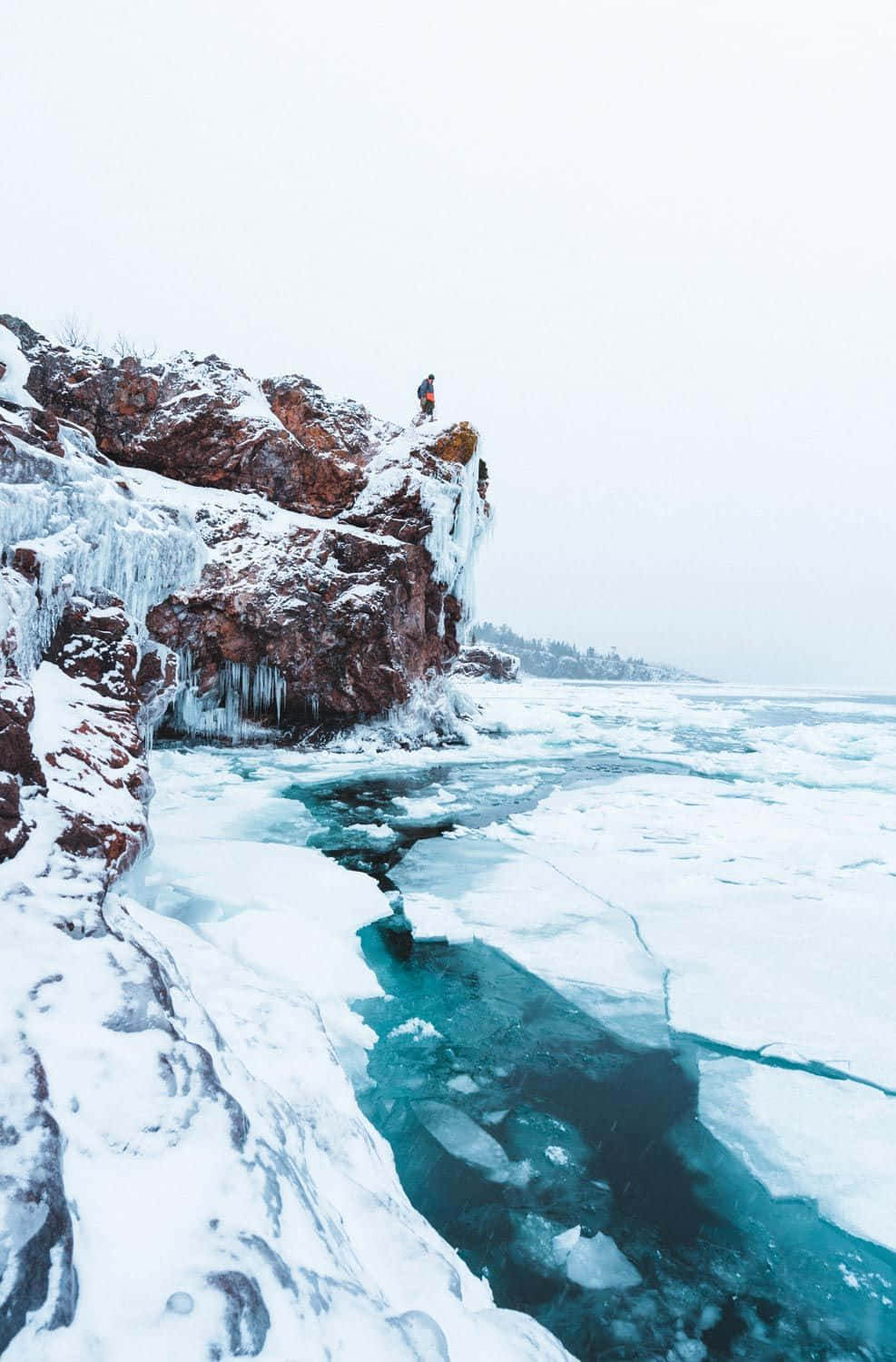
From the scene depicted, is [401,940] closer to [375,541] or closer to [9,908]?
[9,908]

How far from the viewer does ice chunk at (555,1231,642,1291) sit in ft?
6.48

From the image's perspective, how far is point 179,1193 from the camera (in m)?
1.43

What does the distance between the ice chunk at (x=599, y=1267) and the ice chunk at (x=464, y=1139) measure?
0.37m

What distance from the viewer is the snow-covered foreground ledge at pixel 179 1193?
115 cm

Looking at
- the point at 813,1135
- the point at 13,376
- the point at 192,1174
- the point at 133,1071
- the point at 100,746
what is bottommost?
the point at 813,1135

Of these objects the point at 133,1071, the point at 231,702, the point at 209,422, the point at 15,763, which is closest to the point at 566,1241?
the point at 133,1071

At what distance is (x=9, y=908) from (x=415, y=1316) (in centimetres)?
184

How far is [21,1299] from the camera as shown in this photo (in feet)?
3.51

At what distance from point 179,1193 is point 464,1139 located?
4.92ft

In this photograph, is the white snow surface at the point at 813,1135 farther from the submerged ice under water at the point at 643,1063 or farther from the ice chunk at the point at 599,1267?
the ice chunk at the point at 599,1267

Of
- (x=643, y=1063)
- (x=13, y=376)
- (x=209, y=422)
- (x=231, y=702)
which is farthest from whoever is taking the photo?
(x=209, y=422)

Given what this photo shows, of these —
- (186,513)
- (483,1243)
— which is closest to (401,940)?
(483,1243)

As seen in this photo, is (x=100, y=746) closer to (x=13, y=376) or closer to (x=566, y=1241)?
(x=566, y=1241)

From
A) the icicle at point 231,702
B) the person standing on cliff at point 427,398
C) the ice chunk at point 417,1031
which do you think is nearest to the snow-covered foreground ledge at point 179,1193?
the ice chunk at point 417,1031
